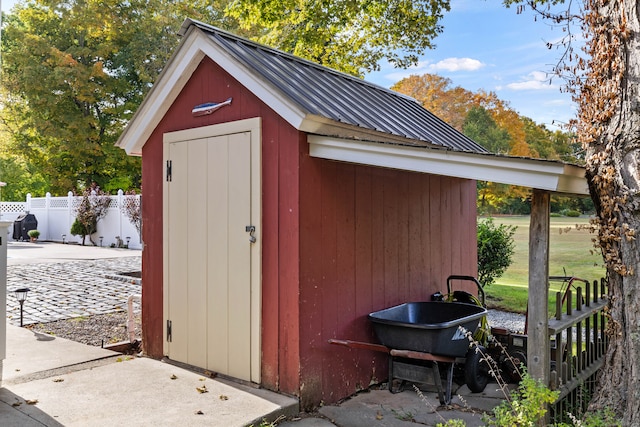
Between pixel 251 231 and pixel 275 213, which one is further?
pixel 251 231

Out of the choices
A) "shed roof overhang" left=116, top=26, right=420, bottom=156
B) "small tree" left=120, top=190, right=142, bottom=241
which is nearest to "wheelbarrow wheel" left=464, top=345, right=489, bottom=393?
"shed roof overhang" left=116, top=26, right=420, bottom=156

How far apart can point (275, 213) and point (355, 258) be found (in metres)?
0.79

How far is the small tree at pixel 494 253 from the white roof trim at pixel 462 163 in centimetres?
556

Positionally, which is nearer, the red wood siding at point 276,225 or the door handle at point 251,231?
the red wood siding at point 276,225

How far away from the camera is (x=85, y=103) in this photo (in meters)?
25.2

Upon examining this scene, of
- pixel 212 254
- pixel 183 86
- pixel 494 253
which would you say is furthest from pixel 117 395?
pixel 494 253

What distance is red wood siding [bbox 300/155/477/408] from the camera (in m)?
3.68

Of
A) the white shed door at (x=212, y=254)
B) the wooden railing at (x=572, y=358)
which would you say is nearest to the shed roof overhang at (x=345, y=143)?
the white shed door at (x=212, y=254)

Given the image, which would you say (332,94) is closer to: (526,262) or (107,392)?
(107,392)

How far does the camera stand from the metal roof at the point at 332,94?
3857mm

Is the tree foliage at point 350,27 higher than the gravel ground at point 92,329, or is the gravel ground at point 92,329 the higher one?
the tree foliage at point 350,27

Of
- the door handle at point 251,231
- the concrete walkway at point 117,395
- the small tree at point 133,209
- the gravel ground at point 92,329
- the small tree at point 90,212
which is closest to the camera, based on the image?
the concrete walkway at point 117,395

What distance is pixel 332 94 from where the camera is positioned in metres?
4.51

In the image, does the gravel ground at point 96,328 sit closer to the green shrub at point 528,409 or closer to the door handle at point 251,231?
the door handle at point 251,231
